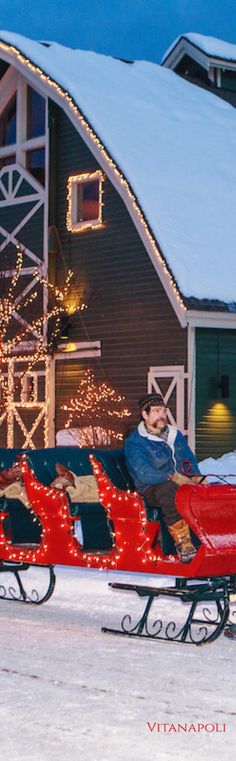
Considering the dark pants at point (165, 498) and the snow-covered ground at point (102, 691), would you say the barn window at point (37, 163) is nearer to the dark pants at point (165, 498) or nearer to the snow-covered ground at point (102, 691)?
the snow-covered ground at point (102, 691)

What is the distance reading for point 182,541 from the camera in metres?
8.60

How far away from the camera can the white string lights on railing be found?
69.9ft

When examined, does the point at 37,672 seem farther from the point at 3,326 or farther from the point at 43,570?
the point at 3,326

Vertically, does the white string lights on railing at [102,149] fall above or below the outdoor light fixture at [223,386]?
above

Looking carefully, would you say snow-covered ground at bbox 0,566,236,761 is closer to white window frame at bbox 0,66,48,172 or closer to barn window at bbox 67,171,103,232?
barn window at bbox 67,171,103,232

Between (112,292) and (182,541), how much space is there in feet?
50.9

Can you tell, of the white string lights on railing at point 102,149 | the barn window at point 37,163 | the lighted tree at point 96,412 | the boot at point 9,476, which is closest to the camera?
the boot at point 9,476

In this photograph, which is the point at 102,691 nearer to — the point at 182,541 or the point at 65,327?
the point at 182,541

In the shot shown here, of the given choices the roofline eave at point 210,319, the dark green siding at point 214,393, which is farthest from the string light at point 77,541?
the dark green siding at point 214,393

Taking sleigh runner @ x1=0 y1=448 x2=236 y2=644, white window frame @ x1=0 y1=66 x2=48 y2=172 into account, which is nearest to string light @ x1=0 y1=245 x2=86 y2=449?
white window frame @ x1=0 y1=66 x2=48 y2=172

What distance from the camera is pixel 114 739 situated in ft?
18.4

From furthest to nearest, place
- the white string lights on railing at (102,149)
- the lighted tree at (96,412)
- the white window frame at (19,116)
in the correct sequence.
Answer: the white window frame at (19,116) < the lighted tree at (96,412) < the white string lights on railing at (102,149)

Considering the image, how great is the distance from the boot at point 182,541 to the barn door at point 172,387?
42.5ft

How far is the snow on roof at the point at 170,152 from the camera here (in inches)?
854
